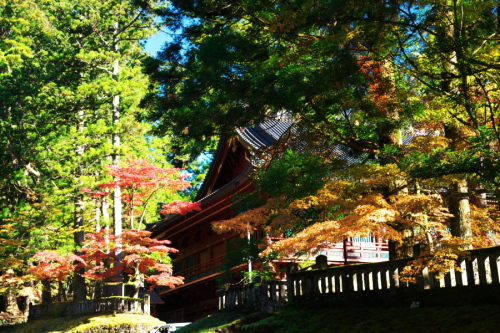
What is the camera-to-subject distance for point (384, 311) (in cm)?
1209

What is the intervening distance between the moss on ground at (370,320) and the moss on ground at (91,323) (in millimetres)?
6818

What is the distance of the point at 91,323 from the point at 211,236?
23.9ft

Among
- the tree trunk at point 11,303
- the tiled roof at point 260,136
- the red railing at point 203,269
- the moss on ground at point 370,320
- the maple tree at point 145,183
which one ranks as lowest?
the moss on ground at point 370,320

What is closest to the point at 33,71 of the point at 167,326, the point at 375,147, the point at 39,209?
the point at 39,209

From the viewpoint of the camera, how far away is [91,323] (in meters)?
23.4

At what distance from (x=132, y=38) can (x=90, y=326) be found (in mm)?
14866

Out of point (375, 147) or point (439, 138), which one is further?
point (375, 147)

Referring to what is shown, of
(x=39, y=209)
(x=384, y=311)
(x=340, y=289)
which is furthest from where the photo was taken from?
(x=39, y=209)

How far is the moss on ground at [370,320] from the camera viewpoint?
9953 millimetres

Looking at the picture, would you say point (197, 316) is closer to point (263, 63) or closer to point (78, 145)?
point (78, 145)

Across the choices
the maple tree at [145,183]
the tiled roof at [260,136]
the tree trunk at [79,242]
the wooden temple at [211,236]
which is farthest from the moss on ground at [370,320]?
the tree trunk at [79,242]

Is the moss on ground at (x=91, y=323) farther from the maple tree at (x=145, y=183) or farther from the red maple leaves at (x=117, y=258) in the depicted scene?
the maple tree at (x=145, y=183)

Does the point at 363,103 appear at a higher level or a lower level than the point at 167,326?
higher

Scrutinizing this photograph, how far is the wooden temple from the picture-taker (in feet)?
69.5
